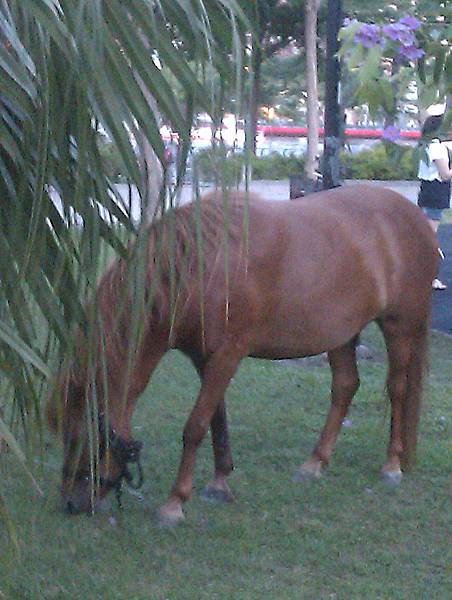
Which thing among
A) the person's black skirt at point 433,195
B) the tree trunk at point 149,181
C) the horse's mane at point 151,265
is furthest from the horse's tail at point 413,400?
the person's black skirt at point 433,195

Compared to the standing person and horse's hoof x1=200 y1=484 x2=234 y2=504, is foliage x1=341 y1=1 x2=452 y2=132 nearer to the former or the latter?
horse's hoof x1=200 y1=484 x2=234 y2=504

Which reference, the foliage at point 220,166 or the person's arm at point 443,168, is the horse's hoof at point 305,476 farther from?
the person's arm at point 443,168

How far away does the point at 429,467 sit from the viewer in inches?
214

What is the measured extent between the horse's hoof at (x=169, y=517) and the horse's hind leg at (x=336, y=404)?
87cm

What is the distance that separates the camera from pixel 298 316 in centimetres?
471

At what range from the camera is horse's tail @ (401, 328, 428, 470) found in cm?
535

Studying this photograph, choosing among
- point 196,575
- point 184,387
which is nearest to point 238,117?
point 196,575

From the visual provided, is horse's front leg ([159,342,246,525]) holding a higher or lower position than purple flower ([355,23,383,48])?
lower

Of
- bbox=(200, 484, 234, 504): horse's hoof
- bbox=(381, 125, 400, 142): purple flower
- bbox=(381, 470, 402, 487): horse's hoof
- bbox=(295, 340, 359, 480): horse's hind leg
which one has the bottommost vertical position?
bbox=(381, 470, 402, 487): horse's hoof

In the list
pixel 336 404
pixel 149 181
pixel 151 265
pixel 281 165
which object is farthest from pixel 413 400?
pixel 281 165

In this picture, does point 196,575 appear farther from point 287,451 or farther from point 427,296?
point 427,296

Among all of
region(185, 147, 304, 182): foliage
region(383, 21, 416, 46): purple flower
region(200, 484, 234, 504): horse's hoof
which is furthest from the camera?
region(200, 484, 234, 504): horse's hoof

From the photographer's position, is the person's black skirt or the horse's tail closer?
the horse's tail

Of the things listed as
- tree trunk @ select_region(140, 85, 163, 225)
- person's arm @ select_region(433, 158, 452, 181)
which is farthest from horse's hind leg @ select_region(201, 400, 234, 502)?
person's arm @ select_region(433, 158, 452, 181)
